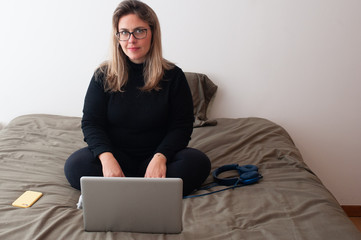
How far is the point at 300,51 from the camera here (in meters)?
2.13

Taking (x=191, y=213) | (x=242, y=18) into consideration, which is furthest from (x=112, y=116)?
(x=242, y=18)

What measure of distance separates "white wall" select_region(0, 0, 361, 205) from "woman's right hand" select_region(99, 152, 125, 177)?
3.20ft

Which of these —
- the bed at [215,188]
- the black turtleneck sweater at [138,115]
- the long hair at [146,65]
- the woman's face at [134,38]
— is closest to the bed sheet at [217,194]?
the bed at [215,188]

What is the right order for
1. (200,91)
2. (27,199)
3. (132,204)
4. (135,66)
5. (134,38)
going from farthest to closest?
(200,91) → (135,66) → (134,38) → (27,199) → (132,204)

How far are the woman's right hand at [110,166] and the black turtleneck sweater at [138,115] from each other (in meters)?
0.09

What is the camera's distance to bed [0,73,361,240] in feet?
3.63

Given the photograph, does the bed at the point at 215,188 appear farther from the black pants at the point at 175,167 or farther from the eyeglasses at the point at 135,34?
the eyeglasses at the point at 135,34

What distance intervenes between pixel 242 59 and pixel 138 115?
94 centimetres

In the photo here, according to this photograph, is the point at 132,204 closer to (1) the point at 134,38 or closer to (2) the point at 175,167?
(2) the point at 175,167

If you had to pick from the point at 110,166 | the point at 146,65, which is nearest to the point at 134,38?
the point at 146,65

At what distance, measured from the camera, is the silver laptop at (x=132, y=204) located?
103 centimetres

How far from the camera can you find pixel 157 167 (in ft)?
4.41

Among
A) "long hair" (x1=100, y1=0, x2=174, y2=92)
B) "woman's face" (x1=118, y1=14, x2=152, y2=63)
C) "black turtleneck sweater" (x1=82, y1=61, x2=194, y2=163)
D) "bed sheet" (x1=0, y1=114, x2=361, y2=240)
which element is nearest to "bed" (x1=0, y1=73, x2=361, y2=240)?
"bed sheet" (x1=0, y1=114, x2=361, y2=240)

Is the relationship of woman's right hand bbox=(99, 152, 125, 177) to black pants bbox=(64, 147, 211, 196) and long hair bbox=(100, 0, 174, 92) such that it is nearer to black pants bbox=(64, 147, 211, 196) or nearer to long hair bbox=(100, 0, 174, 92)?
black pants bbox=(64, 147, 211, 196)
